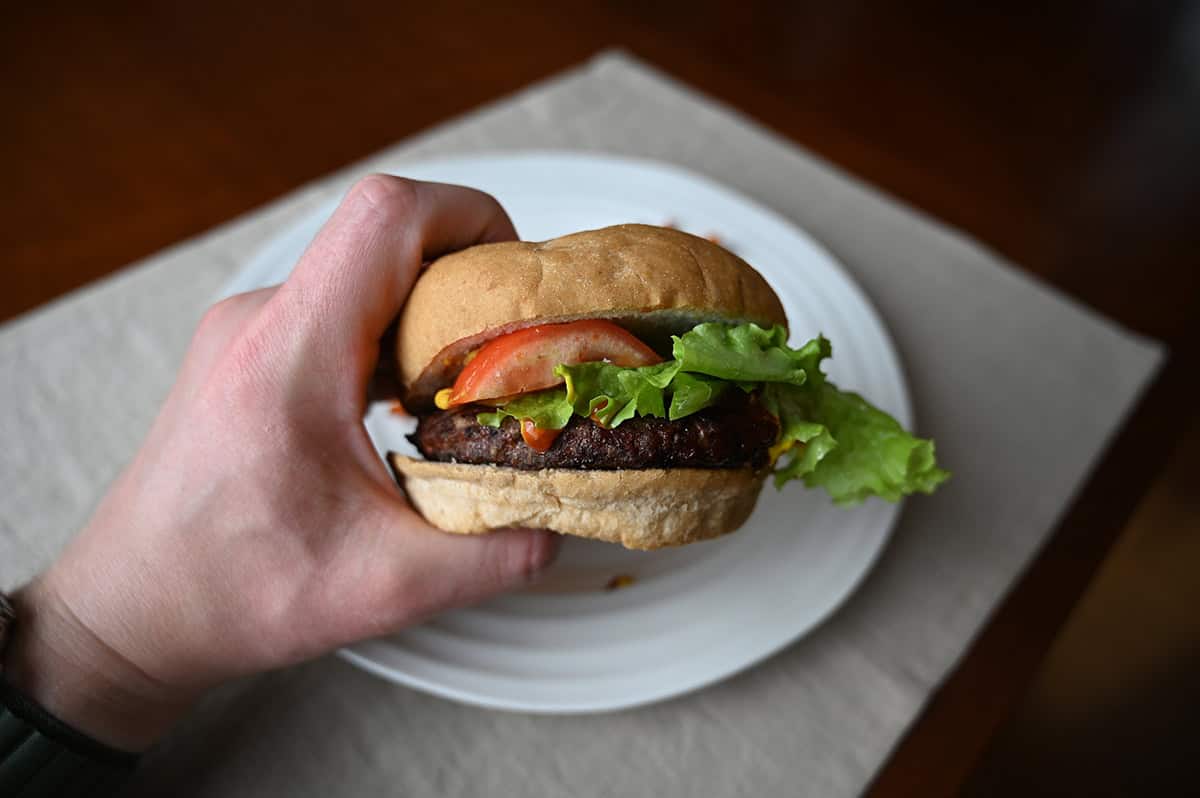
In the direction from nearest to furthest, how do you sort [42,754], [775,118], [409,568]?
[42,754] → [409,568] → [775,118]

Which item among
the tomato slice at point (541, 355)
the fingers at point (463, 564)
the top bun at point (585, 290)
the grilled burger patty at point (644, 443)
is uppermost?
the top bun at point (585, 290)

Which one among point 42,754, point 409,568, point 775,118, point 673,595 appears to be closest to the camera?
point 42,754

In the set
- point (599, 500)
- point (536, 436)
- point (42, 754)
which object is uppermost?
point (536, 436)

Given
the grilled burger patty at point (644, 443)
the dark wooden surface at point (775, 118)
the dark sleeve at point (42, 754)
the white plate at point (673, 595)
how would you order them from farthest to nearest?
the dark wooden surface at point (775, 118) → the white plate at point (673, 595) → the grilled burger patty at point (644, 443) → the dark sleeve at point (42, 754)

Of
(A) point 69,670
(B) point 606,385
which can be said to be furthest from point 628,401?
(A) point 69,670

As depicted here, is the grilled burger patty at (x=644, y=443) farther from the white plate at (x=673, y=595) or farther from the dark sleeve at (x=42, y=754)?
the dark sleeve at (x=42, y=754)

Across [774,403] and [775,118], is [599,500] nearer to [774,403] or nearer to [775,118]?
[774,403]

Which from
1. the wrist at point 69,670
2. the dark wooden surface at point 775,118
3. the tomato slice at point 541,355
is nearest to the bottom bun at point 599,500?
the tomato slice at point 541,355
